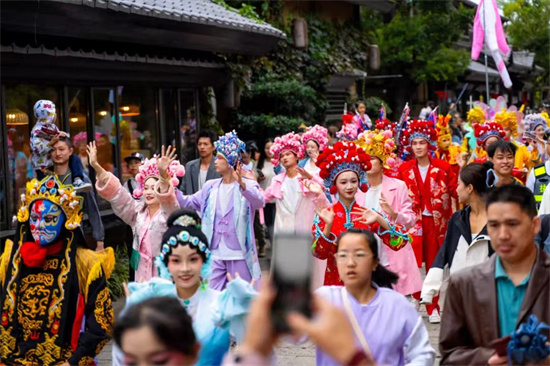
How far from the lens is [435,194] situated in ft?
33.4

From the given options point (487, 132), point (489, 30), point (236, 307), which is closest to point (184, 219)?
point (236, 307)

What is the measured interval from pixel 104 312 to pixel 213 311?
55.4 inches

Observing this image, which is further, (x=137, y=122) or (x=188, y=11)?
(x=137, y=122)

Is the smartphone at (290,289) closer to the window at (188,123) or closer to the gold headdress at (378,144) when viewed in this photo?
the gold headdress at (378,144)

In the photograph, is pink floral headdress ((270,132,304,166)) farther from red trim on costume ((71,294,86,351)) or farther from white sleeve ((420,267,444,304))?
red trim on costume ((71,294,86,351))

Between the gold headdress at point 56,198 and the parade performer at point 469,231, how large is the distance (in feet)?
7.68

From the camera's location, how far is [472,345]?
395 cm

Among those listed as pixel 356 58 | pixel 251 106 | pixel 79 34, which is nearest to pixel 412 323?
pixel 79 34

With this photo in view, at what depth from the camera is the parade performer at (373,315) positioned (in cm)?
428

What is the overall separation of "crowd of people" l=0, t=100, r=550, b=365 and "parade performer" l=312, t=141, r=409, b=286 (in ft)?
0.05

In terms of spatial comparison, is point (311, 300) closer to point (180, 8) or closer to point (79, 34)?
point (79, 34)

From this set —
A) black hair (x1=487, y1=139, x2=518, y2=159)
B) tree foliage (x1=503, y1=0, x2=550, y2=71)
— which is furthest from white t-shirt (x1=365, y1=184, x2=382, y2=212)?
tree foliage (x1=503, y1=0, x2=550, y2=71)

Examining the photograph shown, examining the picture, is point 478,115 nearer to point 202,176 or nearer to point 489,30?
point 489,30

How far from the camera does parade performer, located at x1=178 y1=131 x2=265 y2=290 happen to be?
8.78 m
